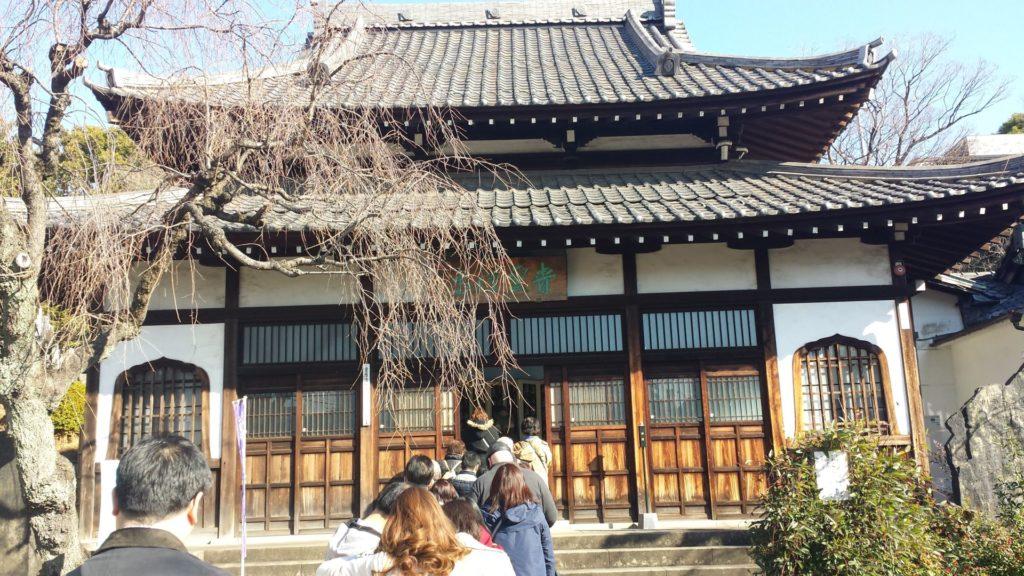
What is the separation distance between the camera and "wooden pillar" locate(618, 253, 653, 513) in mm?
9008

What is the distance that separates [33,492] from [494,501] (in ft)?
11.3

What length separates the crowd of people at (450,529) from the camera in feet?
8.92

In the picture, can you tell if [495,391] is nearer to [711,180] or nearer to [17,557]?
[711,180]

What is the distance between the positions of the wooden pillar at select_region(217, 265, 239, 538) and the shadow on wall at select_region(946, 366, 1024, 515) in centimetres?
770

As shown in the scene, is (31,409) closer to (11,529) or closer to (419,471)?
(419,471)

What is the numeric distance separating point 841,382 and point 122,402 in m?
8.66

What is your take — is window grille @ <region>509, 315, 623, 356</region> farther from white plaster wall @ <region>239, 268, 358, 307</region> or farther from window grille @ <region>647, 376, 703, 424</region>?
white plaster wall @ <region>239, 268, 358, 307</region>

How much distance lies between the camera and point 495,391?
13477 mm

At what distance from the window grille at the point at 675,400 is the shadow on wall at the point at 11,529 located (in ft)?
22.5

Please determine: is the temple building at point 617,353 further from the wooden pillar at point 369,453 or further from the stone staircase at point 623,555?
the stone staircase at point 623,555

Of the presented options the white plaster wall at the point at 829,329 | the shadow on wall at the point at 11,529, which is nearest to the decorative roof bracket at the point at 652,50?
the white plaster wall at the point at 829,329

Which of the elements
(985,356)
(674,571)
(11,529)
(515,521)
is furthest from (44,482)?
(985,356)

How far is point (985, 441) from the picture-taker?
720 centimetres

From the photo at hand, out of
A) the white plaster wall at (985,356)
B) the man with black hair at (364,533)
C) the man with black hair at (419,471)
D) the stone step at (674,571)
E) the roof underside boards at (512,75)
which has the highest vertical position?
the roof underside boards at (512,75)
